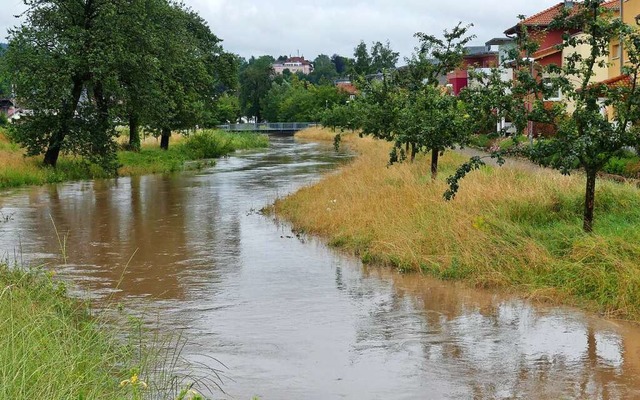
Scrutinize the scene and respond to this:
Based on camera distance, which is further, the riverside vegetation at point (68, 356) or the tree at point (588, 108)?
the tree at point (588, 108)

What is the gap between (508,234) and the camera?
14344mm

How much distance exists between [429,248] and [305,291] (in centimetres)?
278

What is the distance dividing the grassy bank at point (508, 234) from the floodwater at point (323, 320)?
0.48 meters

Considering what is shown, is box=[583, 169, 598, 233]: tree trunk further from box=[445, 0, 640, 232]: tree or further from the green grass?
the green grass

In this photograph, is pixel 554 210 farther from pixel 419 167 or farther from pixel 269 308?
pixel 419 167

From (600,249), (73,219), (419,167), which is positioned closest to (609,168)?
(419,167)

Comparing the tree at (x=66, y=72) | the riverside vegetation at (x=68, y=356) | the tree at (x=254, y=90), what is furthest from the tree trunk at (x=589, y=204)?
the tree at (x=254, y=90)

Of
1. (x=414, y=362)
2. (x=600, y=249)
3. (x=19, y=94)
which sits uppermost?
(x=19, y=94)

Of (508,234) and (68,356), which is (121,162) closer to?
(508,234)

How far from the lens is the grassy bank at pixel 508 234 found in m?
12.3

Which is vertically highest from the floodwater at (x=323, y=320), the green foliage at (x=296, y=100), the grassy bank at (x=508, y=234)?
the green foliage at (x=296, y=100)

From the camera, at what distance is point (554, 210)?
15297 mm

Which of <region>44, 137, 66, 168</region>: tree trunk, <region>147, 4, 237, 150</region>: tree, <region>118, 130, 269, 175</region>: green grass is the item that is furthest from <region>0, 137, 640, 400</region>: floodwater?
<region>118, 130, 269, 175</region>: green grass

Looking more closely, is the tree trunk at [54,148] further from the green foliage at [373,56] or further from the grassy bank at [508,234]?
the green foliage at [373,56]
